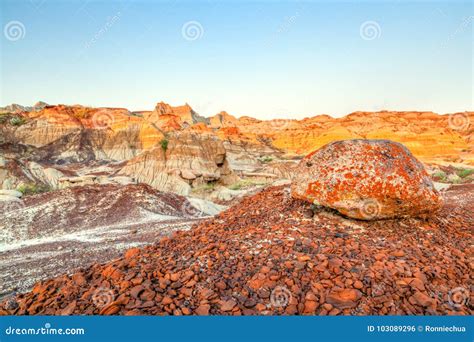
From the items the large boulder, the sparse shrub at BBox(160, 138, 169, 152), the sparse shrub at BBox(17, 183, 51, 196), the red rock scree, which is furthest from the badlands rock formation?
the red rock scree

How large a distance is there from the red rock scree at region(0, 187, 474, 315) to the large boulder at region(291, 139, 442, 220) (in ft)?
1.10

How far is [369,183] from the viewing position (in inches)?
181

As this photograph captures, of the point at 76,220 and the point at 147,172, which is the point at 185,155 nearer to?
the point at 147,172

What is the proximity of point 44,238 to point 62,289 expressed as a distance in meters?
9.95

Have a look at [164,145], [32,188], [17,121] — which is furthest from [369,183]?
[17,121]

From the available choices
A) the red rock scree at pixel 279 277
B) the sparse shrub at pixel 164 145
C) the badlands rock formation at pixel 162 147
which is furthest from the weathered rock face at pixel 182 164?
the red rock scree at pixel 279 277

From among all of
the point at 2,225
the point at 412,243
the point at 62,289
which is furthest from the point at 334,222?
the point at 2,225

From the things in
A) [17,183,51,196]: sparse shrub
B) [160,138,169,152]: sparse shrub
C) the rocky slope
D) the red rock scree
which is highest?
[160,138,169,152]: sparse shrub

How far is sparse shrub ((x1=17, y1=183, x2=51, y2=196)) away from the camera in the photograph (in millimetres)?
24167

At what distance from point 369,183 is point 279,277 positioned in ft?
7.54

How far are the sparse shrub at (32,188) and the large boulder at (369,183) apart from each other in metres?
25.4

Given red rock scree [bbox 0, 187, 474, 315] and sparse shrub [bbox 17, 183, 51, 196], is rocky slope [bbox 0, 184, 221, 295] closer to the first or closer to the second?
red rock scree [bbox 0, 187, 474, 315]

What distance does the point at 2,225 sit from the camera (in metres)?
12.9

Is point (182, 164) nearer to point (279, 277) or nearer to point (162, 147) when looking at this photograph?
point (162, 147)
